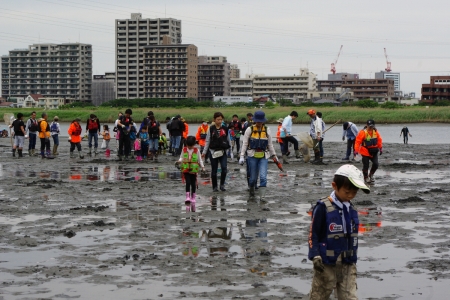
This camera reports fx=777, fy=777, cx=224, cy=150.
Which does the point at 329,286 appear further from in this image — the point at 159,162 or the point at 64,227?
the point at 159,162

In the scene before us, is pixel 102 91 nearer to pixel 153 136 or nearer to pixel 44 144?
pixel 44 144

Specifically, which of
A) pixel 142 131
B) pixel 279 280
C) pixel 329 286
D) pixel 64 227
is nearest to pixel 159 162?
pixel 142 131

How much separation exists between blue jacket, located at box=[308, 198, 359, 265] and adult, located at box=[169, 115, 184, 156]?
2187 cm

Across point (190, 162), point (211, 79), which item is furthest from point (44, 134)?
point (211, 79)

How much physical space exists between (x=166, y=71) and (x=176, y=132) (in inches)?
5630

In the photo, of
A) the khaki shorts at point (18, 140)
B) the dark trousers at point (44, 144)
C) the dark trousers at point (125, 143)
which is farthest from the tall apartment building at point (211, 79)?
the dark trousers at point (125, 143)

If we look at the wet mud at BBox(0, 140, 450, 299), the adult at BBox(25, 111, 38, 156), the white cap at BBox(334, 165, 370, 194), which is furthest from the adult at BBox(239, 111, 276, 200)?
the adult at BBox(25, 111, 38, 156)

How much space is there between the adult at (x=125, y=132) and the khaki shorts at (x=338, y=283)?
2071 cm

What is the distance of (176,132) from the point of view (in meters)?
28.3

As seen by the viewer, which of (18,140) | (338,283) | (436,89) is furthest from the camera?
(436,89)

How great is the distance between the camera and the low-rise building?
155m

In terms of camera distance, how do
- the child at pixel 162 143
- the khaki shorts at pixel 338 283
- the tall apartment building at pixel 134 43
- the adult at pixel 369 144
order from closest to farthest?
the khaki shorts at pixel 338 283
the adult at pixel 369 144
the child at pixel 162 143
the tall apartment building at pixel 134 43

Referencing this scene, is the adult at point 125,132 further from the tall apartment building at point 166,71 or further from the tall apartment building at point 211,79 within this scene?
the tall apartment building at point 211,79

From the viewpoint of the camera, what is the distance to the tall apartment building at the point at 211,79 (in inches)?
7421
